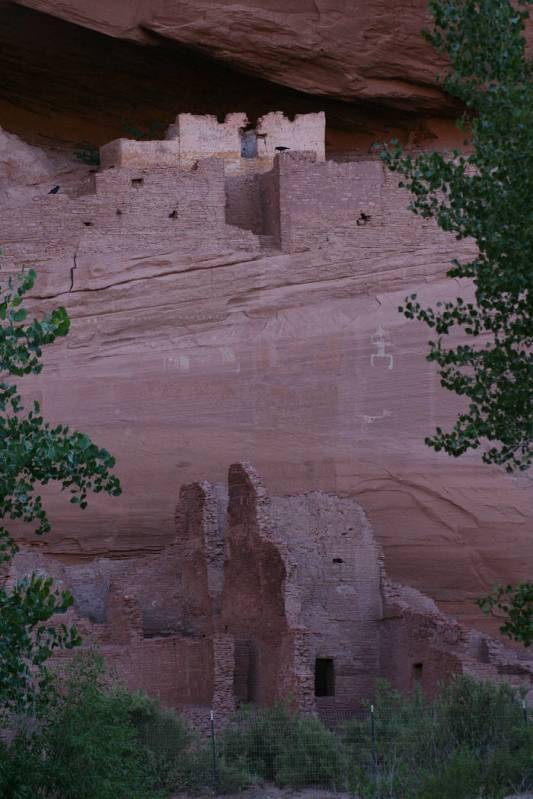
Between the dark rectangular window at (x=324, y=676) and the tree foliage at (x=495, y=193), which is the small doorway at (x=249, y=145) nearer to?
the dark rectangular window at (x=324, y=676)

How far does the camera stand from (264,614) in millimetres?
25516

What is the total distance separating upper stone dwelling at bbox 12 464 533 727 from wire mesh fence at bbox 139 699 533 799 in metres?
1.04

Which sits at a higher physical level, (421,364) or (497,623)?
(421,364)

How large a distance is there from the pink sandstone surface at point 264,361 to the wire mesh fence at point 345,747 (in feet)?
17.3

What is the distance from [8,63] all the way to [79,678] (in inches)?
527

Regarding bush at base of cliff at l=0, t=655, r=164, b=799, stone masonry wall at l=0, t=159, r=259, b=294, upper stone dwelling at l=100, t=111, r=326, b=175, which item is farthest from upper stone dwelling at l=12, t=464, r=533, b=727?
upper stone dwelling at l=100, t=111, r=326, b=175

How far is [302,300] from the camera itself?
1142 inches

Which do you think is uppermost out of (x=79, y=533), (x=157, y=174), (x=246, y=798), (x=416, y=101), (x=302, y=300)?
(x=416, y=101)

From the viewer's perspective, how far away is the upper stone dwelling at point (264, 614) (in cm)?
2462

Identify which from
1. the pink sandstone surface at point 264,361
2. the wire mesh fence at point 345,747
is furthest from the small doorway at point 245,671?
the pink sandstone surface at point 264,361

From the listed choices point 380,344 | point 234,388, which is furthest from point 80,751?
point 380,344

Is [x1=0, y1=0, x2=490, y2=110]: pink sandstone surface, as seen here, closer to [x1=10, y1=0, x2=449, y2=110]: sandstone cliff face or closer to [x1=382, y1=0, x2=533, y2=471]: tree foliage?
[x1=10, y1=0, x2=449, y2=110]: sandstone cliff face

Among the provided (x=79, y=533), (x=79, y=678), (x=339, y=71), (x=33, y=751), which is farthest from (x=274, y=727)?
(x=339, y=71)

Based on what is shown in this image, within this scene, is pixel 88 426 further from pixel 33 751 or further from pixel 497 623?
pixel 33 751
